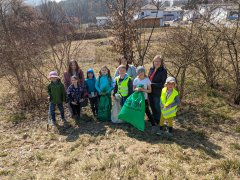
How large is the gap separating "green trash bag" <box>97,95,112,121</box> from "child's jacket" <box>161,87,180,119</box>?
150cm

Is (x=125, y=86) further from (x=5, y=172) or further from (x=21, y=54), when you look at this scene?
(x=21, y=54)

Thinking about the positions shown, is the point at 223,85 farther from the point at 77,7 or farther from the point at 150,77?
the point at 77,7

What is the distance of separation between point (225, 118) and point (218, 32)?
236cm

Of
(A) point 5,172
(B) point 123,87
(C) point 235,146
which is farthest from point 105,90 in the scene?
(C) point 235,146

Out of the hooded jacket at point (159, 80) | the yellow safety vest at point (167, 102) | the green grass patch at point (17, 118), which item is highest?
the hooded jacket at point (159, 80)

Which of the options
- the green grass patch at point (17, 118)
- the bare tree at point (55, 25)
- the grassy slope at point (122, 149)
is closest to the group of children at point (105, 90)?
the grassy slope at point (122, 149)

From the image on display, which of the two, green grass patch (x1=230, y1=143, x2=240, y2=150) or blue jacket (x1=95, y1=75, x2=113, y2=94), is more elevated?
blue jacket (x1=95, y1=75, x2=113, y2=94)

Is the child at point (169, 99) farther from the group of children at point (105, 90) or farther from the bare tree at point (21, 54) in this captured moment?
the bare tree at point (21, 54)

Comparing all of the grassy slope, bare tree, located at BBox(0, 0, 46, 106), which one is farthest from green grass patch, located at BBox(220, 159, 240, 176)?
bare tree, located at BBox(0, 0, 46, 106)

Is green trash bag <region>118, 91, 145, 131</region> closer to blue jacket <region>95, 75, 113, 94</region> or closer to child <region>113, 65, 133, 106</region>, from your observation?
child <region>113, 65, 133, 106</region>

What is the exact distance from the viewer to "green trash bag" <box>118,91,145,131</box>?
4.67 meters

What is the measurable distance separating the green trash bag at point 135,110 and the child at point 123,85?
0.67ft

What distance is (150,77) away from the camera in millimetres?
4852

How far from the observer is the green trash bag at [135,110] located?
15.3 feet
